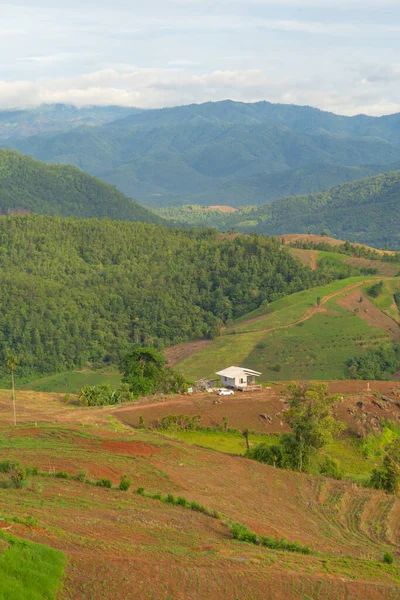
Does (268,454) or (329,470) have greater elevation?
(268,454)

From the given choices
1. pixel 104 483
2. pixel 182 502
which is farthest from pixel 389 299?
pixel 104 483

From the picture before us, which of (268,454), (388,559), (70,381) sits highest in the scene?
(268,454)

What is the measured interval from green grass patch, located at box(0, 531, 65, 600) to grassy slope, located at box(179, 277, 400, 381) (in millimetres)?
67998

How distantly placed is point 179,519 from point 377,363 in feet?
222

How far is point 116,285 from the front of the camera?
12619cm

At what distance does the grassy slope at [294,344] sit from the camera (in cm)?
9281

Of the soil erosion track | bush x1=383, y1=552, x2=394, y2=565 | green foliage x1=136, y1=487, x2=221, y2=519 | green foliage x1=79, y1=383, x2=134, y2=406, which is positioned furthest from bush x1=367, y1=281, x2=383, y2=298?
bush x1=383, y1=552, x2=394, y2=565

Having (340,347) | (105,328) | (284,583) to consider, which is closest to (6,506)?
(284,583)

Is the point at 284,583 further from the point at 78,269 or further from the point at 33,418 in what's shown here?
the point at 78,269

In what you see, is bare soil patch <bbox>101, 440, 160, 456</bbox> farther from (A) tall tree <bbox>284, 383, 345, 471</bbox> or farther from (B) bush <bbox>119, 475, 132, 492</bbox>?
(A) tall tree <bbox>284, 383, 345, 471</bbox>

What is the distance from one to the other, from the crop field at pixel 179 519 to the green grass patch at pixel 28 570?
50 cm

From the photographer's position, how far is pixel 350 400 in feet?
198

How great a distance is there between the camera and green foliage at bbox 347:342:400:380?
91062 mm

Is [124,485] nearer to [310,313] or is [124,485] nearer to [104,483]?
[104,483]
